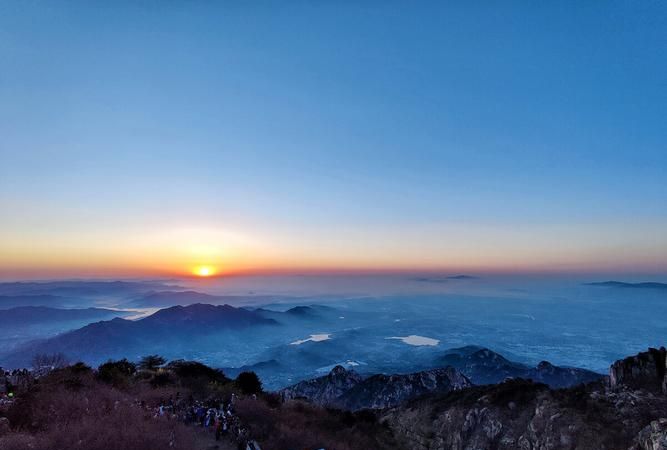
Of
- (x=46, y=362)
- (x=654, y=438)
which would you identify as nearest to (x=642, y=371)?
(x=654, y=438)

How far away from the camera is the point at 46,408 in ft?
61.7

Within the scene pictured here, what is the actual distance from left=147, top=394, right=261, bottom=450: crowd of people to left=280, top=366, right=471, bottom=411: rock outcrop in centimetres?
6852

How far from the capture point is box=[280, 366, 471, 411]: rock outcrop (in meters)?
92.2

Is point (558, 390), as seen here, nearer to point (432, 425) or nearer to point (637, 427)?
point (637, 427)

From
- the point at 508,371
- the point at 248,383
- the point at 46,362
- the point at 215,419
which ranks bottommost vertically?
the point at 508,371

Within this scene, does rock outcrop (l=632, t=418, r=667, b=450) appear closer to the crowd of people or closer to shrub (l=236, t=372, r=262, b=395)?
the crowd of people

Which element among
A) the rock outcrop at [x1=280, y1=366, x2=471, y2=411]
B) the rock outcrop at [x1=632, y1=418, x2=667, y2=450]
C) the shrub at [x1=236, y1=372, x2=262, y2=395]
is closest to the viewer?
the rock outcrop at [x1=632, y1=418, x2=667, y2=450]

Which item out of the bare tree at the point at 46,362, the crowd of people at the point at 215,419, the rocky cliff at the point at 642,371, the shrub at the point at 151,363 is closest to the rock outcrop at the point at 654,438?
the rocky cliff at the point at 642,371

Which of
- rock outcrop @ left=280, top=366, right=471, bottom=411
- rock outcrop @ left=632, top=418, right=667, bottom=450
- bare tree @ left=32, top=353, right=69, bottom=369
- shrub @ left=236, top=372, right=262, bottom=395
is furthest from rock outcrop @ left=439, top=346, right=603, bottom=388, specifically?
bare tree @ left=32, top=353, right=69, bottom=369

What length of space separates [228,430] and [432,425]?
3048 cm

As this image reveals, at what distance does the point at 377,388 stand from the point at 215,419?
275 ft

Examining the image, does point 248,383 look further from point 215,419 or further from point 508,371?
point 508,371

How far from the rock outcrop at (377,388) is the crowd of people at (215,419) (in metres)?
Answer: 68.5

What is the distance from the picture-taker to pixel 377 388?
3831 inches
